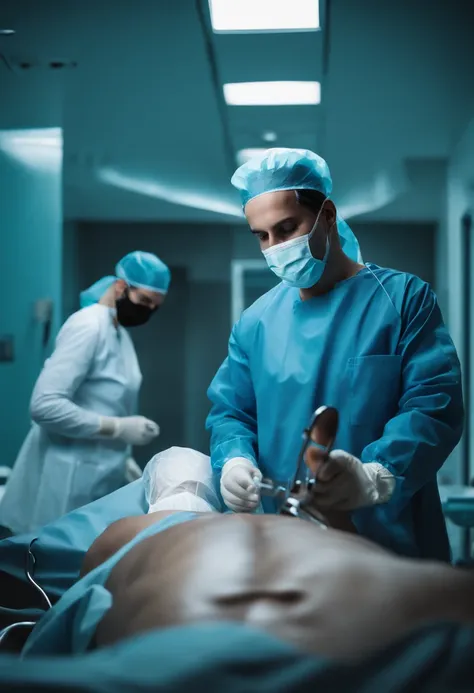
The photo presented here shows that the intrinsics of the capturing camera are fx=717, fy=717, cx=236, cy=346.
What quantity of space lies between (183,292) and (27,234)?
599mm

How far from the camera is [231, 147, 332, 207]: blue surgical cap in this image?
144 centimetres

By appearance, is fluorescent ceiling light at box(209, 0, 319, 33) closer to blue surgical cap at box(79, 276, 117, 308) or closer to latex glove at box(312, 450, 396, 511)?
blue surgical cap at box(79, 276, 117, 308)

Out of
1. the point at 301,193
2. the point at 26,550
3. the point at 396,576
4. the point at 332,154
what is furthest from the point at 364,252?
the point at 396,576

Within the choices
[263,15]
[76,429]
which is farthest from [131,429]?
[263,15]

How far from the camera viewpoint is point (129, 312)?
241 centimetres

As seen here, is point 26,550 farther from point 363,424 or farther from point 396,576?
point 396,576

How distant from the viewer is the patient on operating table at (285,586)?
0.80 metres

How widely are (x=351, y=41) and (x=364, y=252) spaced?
67 cm

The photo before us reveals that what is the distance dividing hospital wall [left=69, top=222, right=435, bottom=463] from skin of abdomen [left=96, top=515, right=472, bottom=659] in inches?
59.2

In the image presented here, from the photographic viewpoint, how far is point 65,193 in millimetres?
2637

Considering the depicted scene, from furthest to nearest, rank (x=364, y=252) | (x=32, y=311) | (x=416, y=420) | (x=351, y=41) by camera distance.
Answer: (x=32, y=311) < (x=364, y=252) < (x=351, y=41) < (x=416, y=420)

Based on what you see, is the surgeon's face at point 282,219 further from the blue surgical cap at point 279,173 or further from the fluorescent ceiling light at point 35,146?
the fluorescent ceiling light at point 35,146

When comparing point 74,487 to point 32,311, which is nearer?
point 74,487

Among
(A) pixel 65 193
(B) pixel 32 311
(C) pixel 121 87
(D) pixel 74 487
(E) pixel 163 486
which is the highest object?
(C) pixel 121 87
